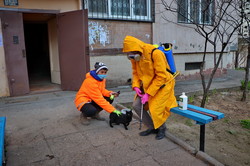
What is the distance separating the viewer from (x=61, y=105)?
5344 millimetres

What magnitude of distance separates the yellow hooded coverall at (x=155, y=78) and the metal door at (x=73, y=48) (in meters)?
3.31

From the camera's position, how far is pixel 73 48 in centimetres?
655

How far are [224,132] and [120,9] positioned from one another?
512 cm

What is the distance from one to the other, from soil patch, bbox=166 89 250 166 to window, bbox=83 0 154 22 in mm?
3522

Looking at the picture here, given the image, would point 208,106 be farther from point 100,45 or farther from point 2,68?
point 2,68

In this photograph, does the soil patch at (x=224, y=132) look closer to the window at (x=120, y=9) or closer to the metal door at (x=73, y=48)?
the metal door at (x=73, y=48)

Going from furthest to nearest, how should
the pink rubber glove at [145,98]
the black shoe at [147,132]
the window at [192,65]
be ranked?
the window at [192,65], the black shoe at [147,132], the pink rubber glove at [145,98]

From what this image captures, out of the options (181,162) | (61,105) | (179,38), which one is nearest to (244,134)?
(181,162)

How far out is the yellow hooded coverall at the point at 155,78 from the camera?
3.11 metres

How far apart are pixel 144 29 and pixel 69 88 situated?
3376mm

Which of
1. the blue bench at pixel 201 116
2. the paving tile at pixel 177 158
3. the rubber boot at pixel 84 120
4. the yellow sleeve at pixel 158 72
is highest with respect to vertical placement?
the yellow sleeve at pixel 158 72

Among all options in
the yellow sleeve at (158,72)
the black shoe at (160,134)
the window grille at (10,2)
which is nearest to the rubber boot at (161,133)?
the black shoe at (160,134)

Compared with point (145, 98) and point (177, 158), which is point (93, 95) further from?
point (177, 158)

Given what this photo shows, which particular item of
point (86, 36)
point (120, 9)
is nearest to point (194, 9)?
point (120, 9)
